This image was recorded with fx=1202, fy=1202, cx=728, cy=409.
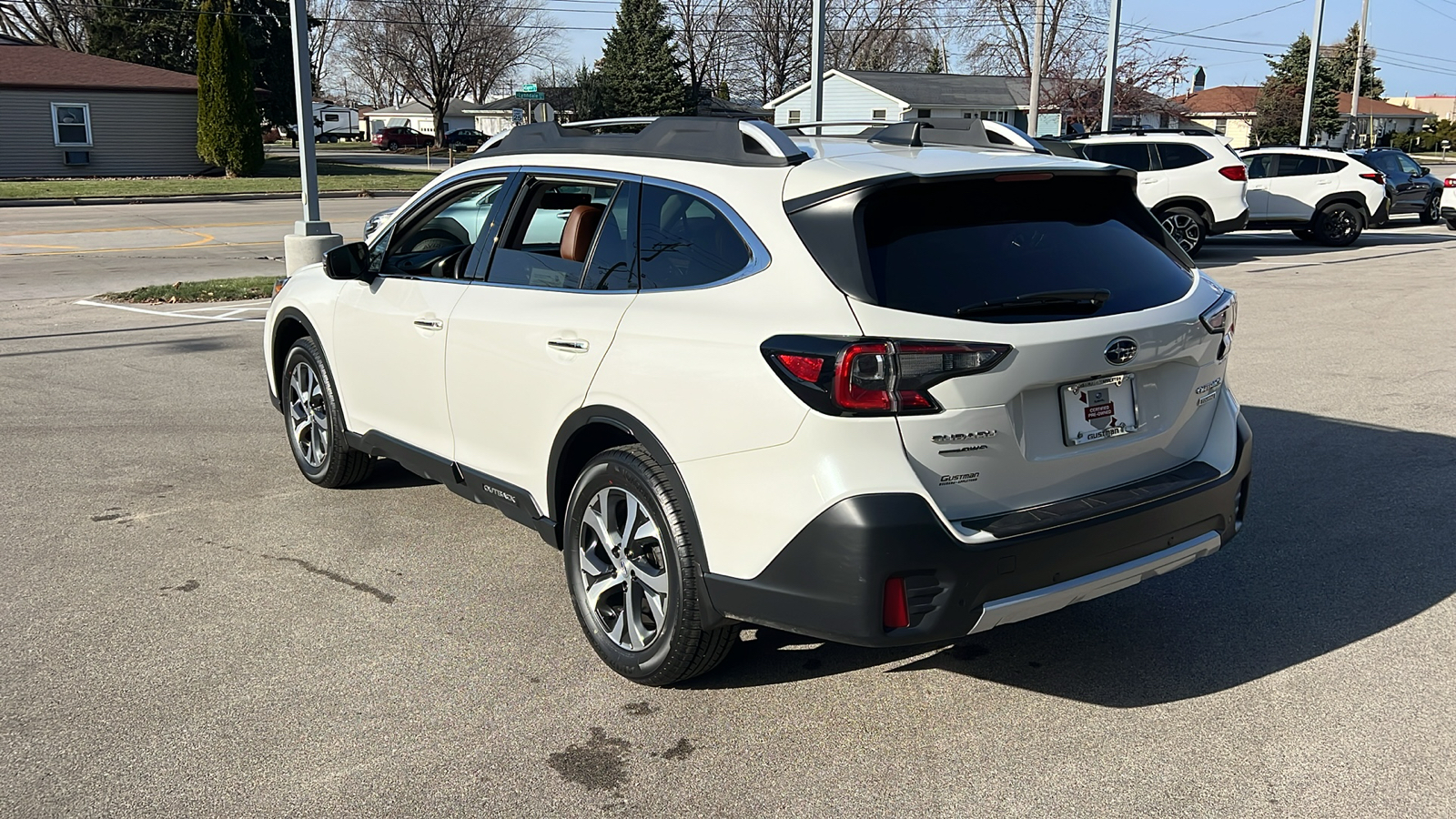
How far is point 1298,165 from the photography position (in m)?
21.7

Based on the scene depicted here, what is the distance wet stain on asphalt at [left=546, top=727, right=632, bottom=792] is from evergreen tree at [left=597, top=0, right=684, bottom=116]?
2403 inches

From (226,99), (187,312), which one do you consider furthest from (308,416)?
(226,99)

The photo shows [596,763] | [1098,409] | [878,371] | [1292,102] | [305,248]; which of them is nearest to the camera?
[878,371]

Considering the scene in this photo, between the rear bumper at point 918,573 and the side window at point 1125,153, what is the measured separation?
16384 millimetres

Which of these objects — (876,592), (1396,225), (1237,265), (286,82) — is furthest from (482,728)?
(286,82)

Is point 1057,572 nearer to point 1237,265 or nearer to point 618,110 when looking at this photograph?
point 1237,265

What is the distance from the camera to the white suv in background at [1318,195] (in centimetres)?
2133

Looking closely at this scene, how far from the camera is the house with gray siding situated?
37.9m

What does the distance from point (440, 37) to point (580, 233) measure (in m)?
77.4

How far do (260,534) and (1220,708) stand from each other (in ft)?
13.5

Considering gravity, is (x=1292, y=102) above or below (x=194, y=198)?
above

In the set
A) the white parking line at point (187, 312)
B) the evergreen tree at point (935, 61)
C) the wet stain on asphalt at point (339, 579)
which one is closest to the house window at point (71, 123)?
the white parking line at point (187, 312)

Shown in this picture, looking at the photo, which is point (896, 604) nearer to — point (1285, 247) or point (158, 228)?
point (1285, 247)

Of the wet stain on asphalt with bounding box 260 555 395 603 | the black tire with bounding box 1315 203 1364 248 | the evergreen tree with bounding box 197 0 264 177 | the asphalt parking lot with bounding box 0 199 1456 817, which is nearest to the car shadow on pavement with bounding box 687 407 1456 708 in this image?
the asphalt parking lot with bounding box 0 199 1456 817
